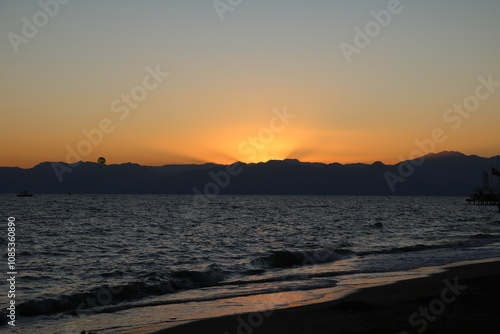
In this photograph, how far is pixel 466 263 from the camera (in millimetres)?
27625

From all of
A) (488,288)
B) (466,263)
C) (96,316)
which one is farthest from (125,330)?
(466,263)

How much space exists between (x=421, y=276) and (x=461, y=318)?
10.7 m

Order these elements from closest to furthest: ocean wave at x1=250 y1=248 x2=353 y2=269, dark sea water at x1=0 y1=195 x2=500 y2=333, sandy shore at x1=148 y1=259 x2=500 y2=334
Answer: sandy shore at x1=148 y1=259 x2=500 y2=334, dark sea water at x1=0 y1=195 x2=500 y2=333, ocean wave at x1=250 y1=248 x2=353 y2=269

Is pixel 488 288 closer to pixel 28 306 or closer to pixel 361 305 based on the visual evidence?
pixel 361 305

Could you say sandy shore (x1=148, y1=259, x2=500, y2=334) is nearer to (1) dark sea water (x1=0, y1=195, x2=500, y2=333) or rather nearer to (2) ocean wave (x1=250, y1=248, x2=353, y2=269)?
(1) dark sea water (x1=0, y1=195, x2=500, y2=333)

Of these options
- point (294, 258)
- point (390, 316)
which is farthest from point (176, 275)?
point (390, 316)

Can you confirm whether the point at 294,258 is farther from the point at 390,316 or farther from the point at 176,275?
the point at 390,316

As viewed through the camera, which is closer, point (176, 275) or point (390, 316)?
point (390, 316)

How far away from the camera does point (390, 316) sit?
1338 centimetres

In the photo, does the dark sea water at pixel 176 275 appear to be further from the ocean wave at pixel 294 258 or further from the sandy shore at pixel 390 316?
the sandy shore at pixel 390 316

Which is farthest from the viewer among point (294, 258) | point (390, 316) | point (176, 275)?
point (294, 258)

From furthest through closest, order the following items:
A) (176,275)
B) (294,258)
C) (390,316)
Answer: (294,258)
(176,275)
(390,316)

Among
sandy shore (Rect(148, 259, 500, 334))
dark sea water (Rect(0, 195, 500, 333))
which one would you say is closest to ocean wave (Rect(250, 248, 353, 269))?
dark sea water (Rect(0, 195, 500, 333))

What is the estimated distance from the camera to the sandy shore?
473 inches
